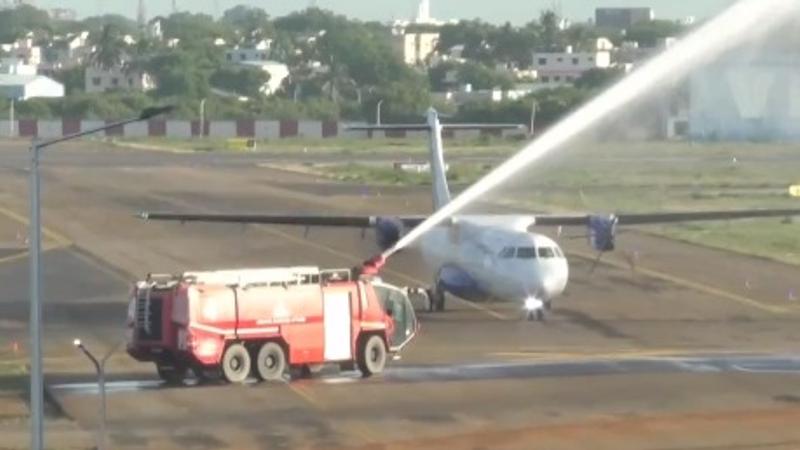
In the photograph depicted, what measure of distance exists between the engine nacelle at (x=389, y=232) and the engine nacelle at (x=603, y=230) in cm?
477

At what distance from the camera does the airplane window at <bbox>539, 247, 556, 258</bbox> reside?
173ft

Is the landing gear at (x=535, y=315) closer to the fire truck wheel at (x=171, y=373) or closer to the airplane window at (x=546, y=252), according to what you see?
the airplane window at (x=546, y=252)

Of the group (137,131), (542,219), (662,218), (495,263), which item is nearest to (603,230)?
(542,219)

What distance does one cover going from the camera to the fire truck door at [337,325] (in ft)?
142

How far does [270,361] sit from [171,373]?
1.93 m

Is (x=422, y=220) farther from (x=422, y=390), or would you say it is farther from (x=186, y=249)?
(x=186, y=249)

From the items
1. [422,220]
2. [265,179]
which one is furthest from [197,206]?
[422,220]

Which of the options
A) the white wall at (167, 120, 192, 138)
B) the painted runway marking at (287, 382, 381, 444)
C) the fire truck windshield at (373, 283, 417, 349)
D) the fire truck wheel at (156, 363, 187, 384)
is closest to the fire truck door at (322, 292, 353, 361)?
the painted runway marking at (287, 382, 381, 444)

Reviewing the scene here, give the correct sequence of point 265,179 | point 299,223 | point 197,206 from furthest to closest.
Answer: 1. point 265,179
2. point 197,206
3. point 299,223

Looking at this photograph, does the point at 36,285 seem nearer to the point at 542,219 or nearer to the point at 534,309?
the point at 534,309

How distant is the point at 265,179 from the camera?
11788cm

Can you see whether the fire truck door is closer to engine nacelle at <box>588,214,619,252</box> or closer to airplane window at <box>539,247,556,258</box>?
airplane window at <box>539,247,556,258</box>

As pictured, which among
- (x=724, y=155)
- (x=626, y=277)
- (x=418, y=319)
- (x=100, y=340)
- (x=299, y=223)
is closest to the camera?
(x=100, y=340)

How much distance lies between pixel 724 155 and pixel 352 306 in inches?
3746
